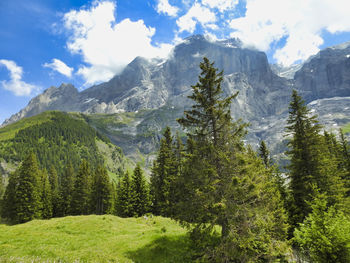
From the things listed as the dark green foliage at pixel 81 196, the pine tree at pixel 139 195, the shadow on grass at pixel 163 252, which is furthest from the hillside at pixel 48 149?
the shadow on grass at pixel 163 252

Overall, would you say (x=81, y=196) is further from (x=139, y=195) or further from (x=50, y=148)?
(x=50, y=148)

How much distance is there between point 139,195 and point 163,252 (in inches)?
1304

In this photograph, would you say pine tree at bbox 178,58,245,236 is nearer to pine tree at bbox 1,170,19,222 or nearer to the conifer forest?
the conifer forest

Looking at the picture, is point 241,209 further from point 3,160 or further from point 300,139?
point 3,160

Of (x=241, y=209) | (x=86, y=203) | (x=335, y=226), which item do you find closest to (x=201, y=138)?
(x=241, y=209)

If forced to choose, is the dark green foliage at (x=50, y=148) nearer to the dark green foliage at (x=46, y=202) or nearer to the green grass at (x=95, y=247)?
the dark green foliage at (x=46, y=202)

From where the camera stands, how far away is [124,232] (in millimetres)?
22484

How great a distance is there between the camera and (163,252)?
51.7 ft

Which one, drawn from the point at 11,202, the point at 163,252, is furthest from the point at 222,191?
the point at 11,202

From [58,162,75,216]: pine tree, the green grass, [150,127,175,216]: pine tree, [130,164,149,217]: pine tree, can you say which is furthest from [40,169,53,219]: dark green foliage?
the green grass

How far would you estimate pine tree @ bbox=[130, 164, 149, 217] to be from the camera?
46688 mm

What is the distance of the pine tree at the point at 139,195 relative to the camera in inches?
1838

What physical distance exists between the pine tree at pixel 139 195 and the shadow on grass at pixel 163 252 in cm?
3034

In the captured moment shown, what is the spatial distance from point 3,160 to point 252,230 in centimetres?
17922
